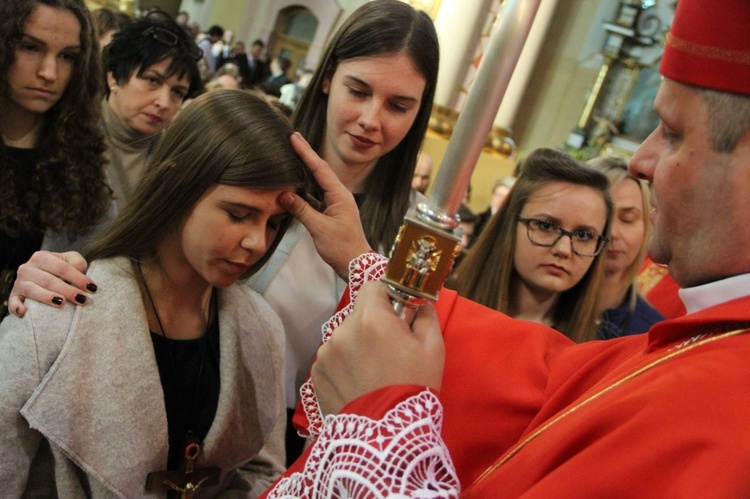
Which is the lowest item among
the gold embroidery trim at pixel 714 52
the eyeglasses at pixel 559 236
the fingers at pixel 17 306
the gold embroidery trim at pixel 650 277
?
the fingers at pixel 17 306

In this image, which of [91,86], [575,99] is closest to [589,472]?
[91,86]

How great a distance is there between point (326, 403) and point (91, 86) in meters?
1.90

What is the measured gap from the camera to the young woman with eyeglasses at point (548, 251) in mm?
2594

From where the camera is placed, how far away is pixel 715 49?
1.13m

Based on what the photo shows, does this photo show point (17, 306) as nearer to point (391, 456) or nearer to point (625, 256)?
point (391, 456)

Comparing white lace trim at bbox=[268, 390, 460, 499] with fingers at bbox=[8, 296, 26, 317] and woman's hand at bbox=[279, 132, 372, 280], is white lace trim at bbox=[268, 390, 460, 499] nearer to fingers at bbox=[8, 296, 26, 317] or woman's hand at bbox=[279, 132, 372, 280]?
woman's hand at bbox=[279, 132, 372, 280]

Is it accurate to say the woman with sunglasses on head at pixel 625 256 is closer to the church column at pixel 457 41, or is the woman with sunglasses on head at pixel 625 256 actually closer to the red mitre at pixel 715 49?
the red mitre at pixel 715 49

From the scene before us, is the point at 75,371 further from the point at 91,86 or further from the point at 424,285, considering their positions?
the point at 91,86

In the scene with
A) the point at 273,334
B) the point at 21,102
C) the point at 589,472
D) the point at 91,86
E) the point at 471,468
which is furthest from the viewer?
the point at 91,86

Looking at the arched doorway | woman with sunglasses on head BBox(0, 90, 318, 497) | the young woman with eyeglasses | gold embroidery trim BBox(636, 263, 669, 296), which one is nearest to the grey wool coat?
woman with sunglasses on head BBox(0, 90, 318, 497)

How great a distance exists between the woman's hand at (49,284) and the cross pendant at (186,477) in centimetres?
41

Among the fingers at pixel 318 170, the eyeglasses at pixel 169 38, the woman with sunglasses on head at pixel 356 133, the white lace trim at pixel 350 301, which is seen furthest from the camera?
the eyeglasses at pixel 169 38

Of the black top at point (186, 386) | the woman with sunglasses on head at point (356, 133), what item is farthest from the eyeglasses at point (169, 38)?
the black top at point (186, 386)

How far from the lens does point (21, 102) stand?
2.37 meters
